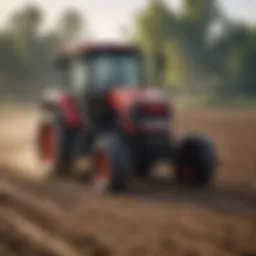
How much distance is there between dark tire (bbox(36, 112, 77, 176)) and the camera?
28.9 feet

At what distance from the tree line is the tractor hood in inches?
16.2

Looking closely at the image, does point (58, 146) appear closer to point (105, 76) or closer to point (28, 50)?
point (105, 76)

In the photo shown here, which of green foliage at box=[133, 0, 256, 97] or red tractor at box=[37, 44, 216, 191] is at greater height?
green foliage at box=[133, 0, 256, 97]

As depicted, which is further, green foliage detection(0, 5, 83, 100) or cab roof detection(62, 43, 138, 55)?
green foliage detection(0, 5, 83, 100)

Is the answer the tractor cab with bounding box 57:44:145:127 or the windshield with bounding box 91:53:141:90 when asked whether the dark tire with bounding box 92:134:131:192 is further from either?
the windshield with bounding box 91:53:141:90

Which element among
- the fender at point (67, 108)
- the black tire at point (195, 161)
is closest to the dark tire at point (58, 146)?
the fender at point (67, 108)

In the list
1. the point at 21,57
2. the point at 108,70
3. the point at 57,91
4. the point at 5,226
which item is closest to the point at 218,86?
the point at 108,70

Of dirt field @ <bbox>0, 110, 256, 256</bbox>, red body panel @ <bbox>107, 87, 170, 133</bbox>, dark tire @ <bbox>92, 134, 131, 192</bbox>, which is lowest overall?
dirt field @ <bbox>0, 110, 256, 256</bbox>

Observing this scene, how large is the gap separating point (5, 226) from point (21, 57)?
6.83 m

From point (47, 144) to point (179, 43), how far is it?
2384 mm

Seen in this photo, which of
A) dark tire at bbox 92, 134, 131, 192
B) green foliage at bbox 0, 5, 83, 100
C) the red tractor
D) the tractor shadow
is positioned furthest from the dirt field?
green foliage at bbox 0, 5, 83, 100

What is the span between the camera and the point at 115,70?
840 centimetres

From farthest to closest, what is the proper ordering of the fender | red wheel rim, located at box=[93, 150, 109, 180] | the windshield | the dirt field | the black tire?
the fender < the windshield < the black tire < red wheel rim, located at box=[93, 150, 109, 180] < the dirt field

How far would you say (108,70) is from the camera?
330 inches
